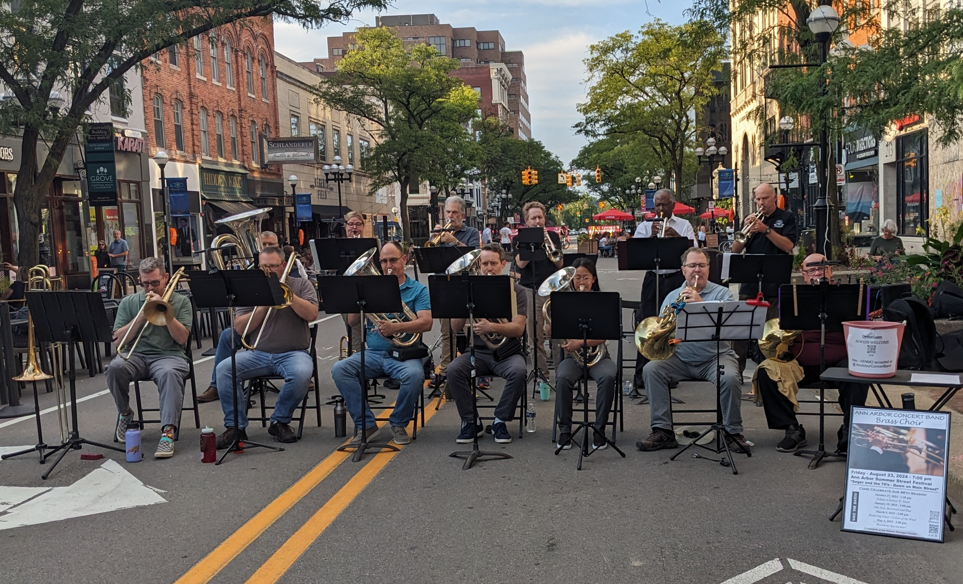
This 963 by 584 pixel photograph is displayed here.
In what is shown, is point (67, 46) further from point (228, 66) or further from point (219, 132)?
point (228, 66)

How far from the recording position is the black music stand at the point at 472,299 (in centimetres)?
693

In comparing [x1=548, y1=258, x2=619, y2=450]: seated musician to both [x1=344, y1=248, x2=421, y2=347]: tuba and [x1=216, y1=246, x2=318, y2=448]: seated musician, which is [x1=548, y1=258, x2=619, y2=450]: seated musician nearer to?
[x1=344, y1=248, x2=421, y2=347]: tuba

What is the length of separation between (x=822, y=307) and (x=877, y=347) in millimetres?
1365

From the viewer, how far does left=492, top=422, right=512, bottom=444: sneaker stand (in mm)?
7402

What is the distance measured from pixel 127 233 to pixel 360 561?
96.1ft

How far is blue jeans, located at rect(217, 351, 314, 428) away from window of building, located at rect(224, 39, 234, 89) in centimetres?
3449

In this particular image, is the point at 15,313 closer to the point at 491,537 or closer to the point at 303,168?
the point at 491,537

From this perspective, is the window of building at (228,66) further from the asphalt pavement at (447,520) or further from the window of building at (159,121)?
the asphalt pavement at (447,520)

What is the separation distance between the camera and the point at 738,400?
6883 mm

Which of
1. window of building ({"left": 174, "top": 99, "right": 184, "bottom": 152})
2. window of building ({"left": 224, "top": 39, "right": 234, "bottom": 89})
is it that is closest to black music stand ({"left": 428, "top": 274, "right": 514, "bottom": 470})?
window of building ({"left": 174, "top": 99, "right": 184, "bottom": 152})

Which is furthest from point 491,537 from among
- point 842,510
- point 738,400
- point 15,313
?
point 15,313

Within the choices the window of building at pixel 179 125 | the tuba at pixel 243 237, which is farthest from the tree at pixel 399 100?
the tuba at pixel 243 237

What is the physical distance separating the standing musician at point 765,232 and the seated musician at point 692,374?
1.71 metres

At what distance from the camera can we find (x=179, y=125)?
3541cm
